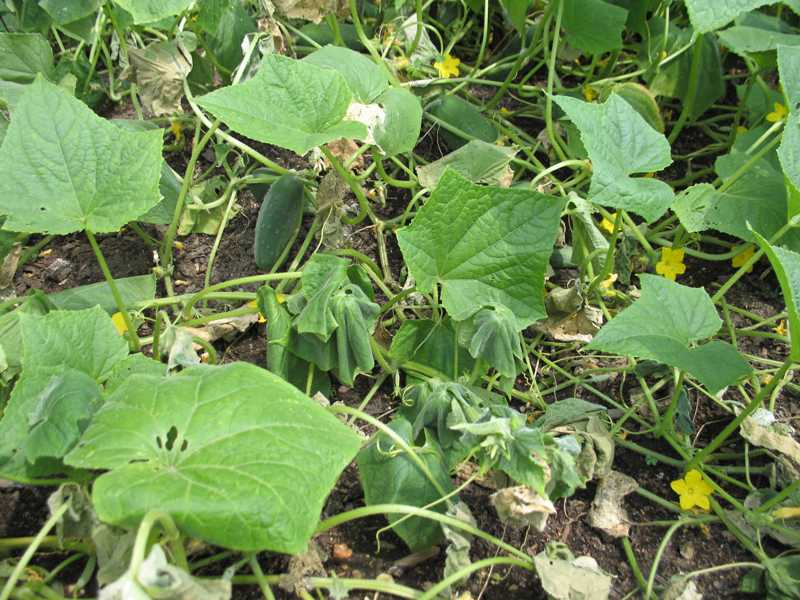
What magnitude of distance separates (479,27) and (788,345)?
3.66ft

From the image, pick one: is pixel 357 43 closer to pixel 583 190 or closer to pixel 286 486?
pixel 583 190

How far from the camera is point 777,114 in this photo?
170cm

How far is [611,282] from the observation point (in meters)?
1.51

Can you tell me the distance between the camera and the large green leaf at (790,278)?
3.18 ft

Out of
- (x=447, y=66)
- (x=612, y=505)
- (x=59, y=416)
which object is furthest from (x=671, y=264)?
(x=59, y=416)

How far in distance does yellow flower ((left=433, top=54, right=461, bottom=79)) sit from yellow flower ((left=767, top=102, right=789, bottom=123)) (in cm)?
71

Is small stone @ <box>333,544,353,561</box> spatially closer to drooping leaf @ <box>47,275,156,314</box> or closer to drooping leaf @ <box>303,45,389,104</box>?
drooping leaf @ <box>47,275,156,314</box>

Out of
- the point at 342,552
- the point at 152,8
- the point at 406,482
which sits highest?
the point at 152,8

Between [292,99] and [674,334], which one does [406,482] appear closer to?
[674,334]

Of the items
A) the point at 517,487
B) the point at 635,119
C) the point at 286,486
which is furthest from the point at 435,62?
the point at 286,486

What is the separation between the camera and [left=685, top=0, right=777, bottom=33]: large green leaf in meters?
1.27

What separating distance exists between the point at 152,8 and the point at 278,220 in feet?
1.46

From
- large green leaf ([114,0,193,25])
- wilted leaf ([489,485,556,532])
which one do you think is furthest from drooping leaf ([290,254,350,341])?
large green leaf ([114,0,193,25])

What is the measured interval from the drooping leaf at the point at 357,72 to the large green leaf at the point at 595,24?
53 cm
